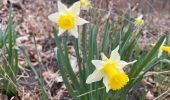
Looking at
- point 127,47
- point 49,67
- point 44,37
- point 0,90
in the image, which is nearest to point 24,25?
point 44,37

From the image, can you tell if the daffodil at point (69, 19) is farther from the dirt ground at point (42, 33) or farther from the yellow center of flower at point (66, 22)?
the dirt ground at point (42, 33)

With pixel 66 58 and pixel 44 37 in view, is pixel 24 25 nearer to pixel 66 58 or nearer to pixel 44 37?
pixel 44 37

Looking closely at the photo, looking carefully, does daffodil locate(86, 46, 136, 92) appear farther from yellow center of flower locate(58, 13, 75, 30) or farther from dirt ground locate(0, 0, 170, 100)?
dirt ground locate(0, 0, 170, 100)

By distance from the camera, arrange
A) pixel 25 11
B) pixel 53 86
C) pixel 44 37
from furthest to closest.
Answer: pixel 25 11 → pixel 44 37 → pixel 53 86

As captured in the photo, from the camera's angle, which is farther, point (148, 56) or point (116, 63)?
point (148, 56)

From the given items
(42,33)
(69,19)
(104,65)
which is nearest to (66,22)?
(69,19)

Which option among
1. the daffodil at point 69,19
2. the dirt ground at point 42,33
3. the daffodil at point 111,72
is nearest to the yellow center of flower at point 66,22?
the daffodil at point 69,19

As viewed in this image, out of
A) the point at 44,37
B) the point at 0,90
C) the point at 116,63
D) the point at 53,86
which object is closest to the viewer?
the point at 116,63
